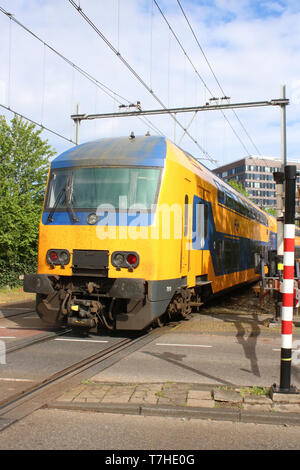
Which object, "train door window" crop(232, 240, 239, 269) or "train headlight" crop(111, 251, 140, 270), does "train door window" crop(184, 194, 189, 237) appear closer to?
"train headlight" crop(111, 251, 140, 270)

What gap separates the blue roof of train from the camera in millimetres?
8516

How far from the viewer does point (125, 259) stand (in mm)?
8047

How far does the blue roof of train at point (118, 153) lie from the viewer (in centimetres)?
852

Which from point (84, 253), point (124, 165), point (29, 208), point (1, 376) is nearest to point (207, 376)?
point (1, 376)

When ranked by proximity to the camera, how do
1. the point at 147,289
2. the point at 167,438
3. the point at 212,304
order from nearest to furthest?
the point at 167,438, the point at 147,289, the point at 212,304

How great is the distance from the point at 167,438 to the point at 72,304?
4.41 m

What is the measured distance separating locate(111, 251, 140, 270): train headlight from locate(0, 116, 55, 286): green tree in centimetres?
1334

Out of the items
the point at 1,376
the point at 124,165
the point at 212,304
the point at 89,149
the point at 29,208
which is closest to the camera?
the point at 1,376

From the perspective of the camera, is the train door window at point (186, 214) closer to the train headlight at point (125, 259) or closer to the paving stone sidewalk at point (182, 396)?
the train headlight at point (125, 259)

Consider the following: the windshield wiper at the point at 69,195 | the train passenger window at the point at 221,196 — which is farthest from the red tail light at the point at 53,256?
the train passenger window at the point at 221,196

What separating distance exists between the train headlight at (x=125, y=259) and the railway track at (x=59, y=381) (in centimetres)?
135

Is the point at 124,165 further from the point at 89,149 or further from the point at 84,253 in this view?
the point at 84,253

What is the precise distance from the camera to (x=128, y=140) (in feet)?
31.4

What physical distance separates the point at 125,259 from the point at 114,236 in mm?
446
